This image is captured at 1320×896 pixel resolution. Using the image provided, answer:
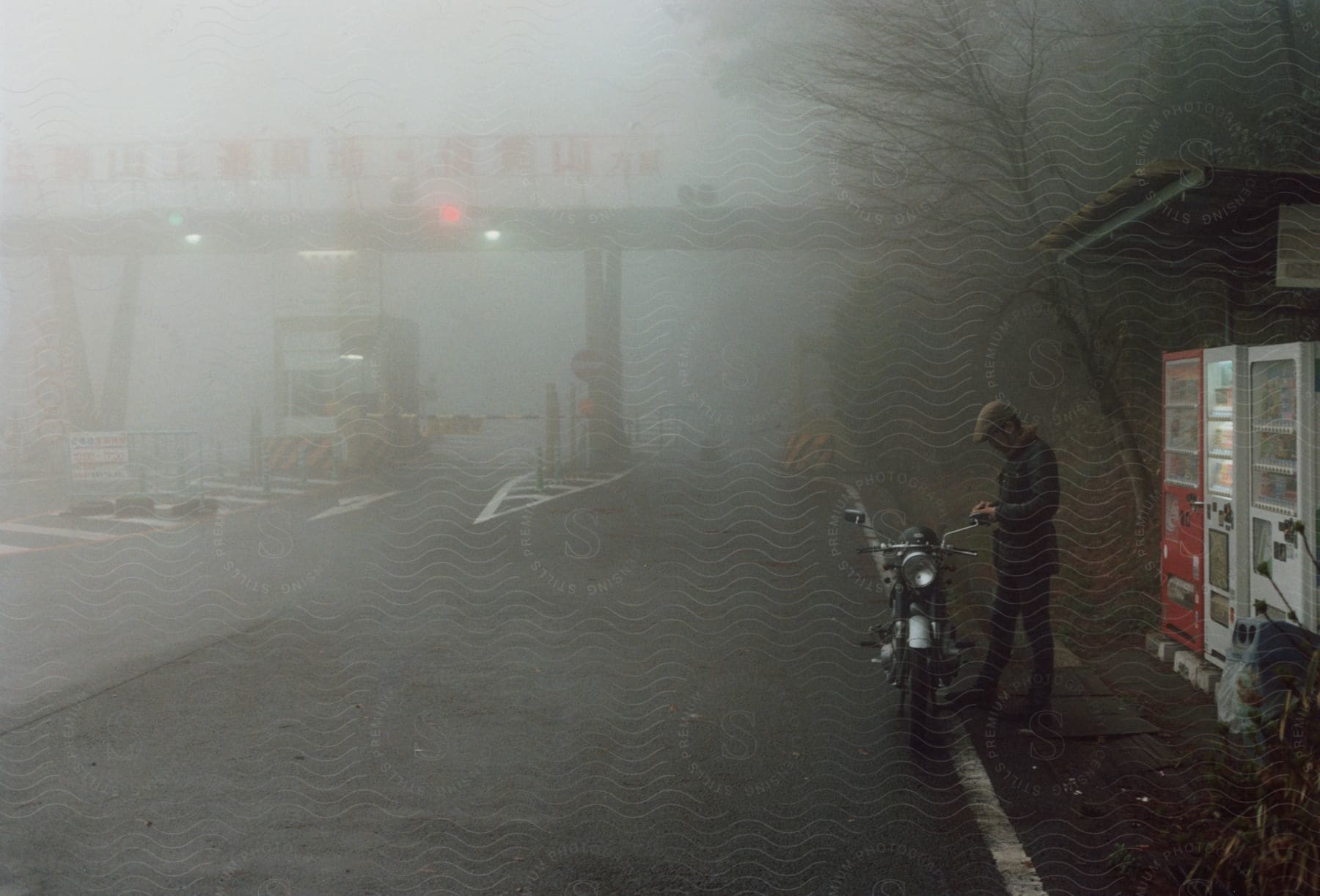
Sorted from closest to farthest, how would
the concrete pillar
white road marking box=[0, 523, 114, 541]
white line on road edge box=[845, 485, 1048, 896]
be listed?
white line on road edge box=[845, 485, 1048, 896]
the concrete pillar
white road marking box=[0, 523, 114, 541]

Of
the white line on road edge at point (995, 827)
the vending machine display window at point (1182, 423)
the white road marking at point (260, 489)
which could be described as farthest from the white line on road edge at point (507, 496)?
the white line on road edge at point (995, 827)

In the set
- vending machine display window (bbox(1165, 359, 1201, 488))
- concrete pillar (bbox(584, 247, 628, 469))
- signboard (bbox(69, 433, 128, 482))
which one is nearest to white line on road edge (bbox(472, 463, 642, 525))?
concrete pillar (bbox(584, 247, 628, 469))

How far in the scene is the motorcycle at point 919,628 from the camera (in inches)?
151

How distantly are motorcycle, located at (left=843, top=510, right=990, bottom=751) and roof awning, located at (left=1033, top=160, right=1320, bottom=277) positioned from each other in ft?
5.52

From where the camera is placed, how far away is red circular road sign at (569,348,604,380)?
6184mm

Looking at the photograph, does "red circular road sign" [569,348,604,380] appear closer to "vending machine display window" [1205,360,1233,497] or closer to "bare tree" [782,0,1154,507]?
"bare tree" [782,0,1154,507]

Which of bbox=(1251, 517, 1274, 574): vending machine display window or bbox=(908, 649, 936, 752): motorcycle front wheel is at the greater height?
bbox=(1251, 517, 1274, 574): vending machine display window

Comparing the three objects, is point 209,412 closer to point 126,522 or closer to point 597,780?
point 126,522

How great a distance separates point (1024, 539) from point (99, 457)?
10636mm

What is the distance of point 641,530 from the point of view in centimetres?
997

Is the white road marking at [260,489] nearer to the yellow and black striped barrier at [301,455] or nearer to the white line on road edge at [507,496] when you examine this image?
the yellow and black striped barrier at [301,455]

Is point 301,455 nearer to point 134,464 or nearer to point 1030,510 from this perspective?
point 134,464

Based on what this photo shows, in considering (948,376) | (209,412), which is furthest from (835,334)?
(209,412)

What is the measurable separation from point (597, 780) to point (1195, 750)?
230 centimetres
